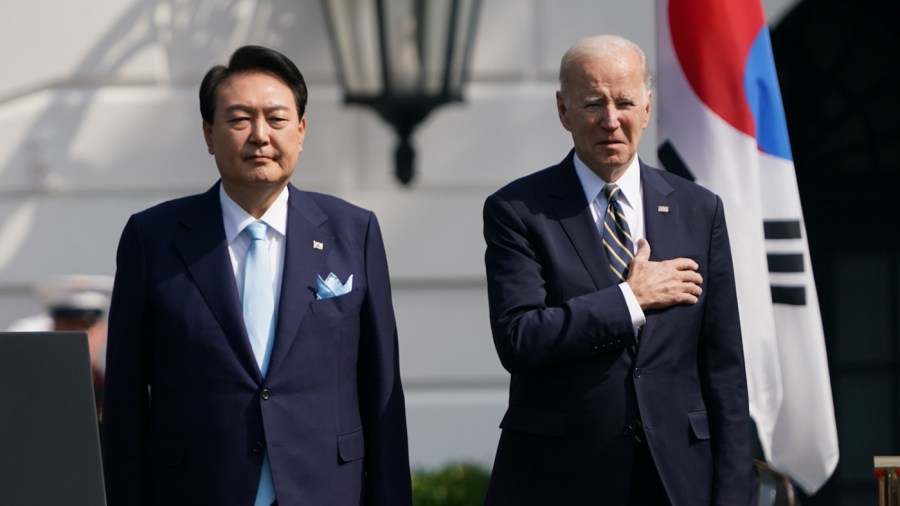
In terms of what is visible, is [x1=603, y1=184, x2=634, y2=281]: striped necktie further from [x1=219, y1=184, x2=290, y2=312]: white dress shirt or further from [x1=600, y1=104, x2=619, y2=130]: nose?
[x1=219, y1=184, x2=290, y2=312]: white dress shirt

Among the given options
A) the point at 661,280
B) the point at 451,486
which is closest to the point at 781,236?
the point at 661,280

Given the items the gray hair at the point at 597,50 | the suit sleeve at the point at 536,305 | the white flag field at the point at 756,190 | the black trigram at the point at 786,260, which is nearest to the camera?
the suit sleeve at the point at 536,305

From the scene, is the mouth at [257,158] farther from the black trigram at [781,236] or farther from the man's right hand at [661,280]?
the black trigram at [781,236]

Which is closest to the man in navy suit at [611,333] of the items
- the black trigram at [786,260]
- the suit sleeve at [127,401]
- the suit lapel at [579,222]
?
the suit lapel at [579,222]

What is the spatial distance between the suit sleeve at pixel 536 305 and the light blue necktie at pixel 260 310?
0.52 meters

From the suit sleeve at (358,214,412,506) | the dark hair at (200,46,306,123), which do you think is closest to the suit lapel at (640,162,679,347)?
the suit sleeve at (358,214,412,506)

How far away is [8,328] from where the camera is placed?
21.3 feet

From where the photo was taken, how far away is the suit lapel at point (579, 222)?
3.44 m

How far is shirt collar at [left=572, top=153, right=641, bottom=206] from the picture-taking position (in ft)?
11.6

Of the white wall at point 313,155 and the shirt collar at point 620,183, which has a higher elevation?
the white wall at point 313,155

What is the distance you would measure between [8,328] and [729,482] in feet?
13.0

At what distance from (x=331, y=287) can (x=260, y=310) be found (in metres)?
0.17

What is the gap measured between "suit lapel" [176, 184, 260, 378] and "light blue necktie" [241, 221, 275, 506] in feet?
0.11

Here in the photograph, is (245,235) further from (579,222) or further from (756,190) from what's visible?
(756,190)
